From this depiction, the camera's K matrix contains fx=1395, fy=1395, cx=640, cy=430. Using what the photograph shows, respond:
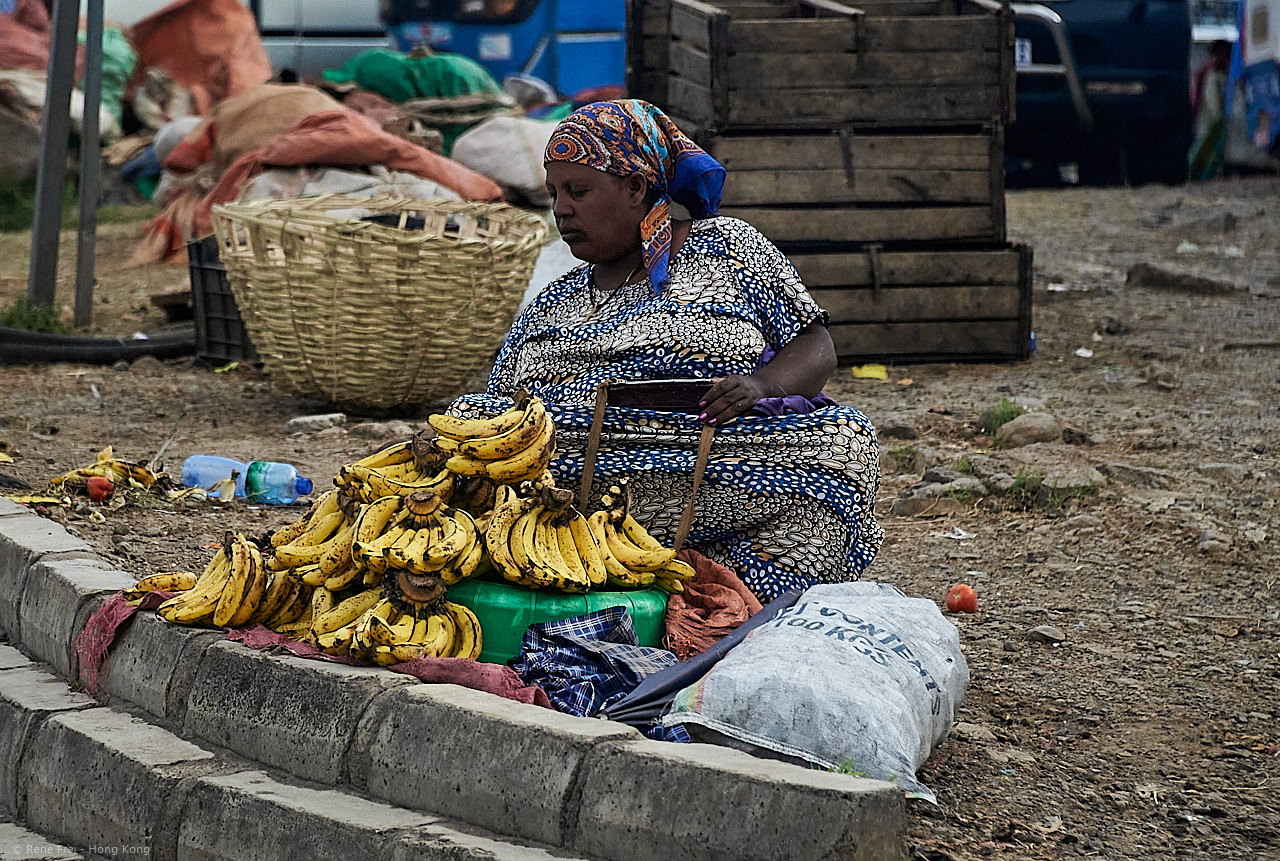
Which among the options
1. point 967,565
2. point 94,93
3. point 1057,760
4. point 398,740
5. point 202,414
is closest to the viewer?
point 398,740

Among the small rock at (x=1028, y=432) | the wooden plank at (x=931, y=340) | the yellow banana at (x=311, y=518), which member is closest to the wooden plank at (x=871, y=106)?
the wooden plank at (x=931, y=340)

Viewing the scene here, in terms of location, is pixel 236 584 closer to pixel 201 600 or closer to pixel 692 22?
pixel 201 600

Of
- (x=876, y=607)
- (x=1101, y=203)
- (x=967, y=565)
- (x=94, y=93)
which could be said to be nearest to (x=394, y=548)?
(x=876, y=607)

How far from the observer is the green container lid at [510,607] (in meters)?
3.05

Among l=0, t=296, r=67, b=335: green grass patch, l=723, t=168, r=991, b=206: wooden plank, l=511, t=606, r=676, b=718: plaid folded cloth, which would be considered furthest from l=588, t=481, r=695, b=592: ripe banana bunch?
l=0, t=296, r=67, b=335: green grass patch

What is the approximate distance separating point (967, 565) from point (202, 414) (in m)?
3.80

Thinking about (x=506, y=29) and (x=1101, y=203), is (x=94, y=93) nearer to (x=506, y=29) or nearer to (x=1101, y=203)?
(x=506, y=29)

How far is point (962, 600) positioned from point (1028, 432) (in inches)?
78.1

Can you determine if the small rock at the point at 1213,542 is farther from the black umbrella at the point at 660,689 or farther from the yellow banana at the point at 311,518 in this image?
the yellow banana at the point at 311,518

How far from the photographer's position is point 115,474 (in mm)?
5051

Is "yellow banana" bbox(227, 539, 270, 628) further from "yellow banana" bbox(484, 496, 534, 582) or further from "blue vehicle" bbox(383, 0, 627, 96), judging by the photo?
"blue vehicle" bbox(383, 0, 627, 96)

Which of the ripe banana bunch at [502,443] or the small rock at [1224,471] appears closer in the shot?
the ripe banana bunch at [502,443]

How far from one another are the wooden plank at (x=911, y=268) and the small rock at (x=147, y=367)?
3.48 meters

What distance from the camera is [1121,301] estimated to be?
895 centimetres
